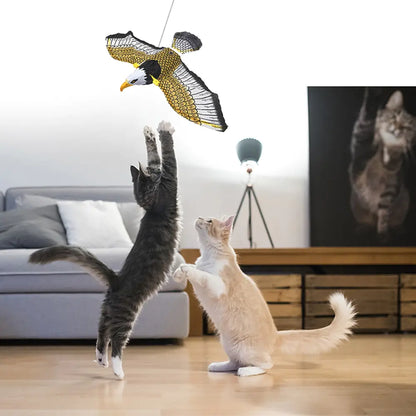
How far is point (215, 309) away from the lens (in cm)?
→ 277

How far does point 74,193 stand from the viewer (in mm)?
4645

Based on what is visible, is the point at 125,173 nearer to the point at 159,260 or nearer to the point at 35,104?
the point at 35,104

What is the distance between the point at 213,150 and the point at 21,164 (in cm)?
131

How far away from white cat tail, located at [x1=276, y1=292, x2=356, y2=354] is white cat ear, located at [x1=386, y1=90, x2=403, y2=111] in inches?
98.5

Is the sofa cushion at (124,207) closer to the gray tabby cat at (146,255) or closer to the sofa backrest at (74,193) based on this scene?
the sofa backrest at (74,193)

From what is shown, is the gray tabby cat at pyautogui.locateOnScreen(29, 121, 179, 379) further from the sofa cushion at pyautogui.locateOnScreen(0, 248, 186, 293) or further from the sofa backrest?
the sofa backrest

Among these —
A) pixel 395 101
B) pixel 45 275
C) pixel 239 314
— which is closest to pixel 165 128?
pixel 239 314

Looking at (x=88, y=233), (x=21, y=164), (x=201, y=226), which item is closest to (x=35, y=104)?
(x=21, y=164)

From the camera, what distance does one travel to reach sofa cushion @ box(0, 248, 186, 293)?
3670mm

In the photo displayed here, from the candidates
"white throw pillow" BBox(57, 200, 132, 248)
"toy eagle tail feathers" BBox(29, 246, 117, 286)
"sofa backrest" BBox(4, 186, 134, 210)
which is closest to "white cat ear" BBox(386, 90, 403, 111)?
"sofa backrest" BBox(4, 186, 134, 210)

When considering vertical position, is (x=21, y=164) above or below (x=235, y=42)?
below

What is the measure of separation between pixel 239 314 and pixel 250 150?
6.83ft

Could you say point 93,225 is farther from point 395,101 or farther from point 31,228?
point 395,101

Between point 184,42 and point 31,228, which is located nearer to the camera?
point 184,42
